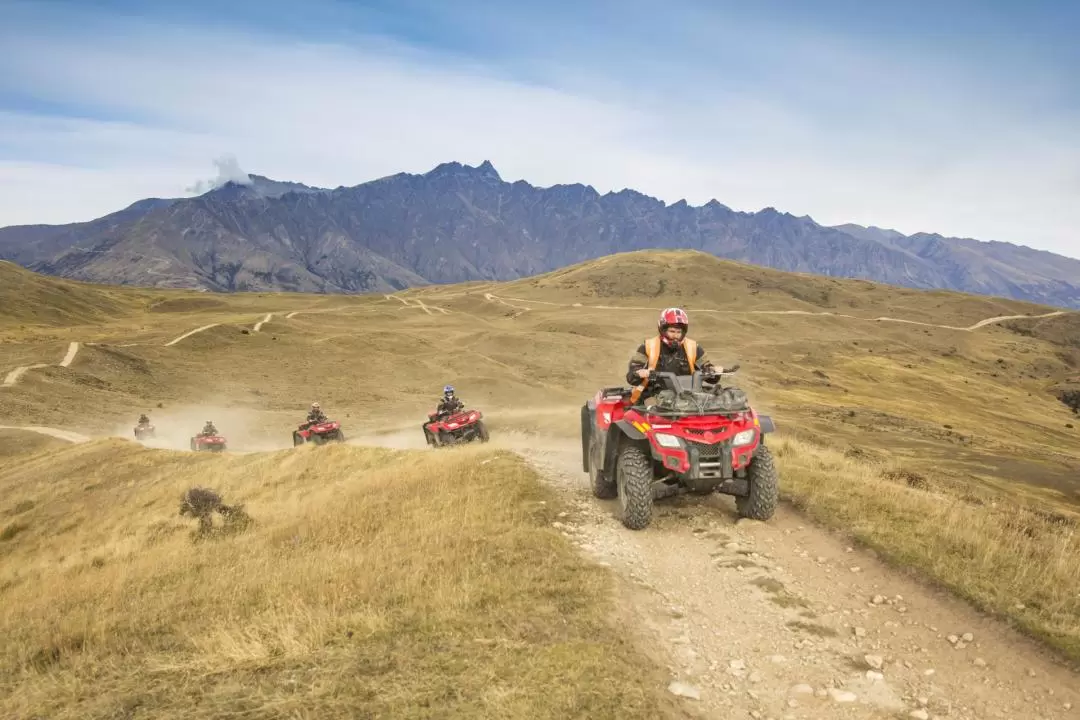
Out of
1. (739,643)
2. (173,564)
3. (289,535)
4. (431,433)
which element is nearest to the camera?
(739,643)

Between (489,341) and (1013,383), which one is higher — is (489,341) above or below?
above

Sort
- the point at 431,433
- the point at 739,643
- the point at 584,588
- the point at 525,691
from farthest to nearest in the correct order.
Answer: the point at 431,433, the point at 584,588, the point at 739,643, the point at 525,691

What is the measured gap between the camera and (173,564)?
1001 cm

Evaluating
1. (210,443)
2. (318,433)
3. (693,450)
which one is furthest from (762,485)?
(210,443)

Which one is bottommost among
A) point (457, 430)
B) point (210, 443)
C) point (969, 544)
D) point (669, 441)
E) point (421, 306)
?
point (210, 443)

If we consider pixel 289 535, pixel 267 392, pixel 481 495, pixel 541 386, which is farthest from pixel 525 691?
pixel 267 392

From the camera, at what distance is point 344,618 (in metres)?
6.39

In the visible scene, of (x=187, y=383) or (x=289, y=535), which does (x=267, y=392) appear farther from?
(x=289, y=535)

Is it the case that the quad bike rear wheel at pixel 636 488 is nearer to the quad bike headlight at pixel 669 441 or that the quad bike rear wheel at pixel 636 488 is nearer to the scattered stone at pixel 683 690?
the quad bike headlight at pixel 669 441

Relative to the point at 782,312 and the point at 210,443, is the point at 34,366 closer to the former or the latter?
the point at 210,443

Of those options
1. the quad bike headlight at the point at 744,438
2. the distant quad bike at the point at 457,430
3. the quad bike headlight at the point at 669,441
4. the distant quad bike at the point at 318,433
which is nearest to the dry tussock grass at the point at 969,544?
the quad bike headlight at the point at 744,438

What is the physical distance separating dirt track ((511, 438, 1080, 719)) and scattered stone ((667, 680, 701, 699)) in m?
0.02

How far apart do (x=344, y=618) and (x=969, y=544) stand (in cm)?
799

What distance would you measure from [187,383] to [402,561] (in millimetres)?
48167
